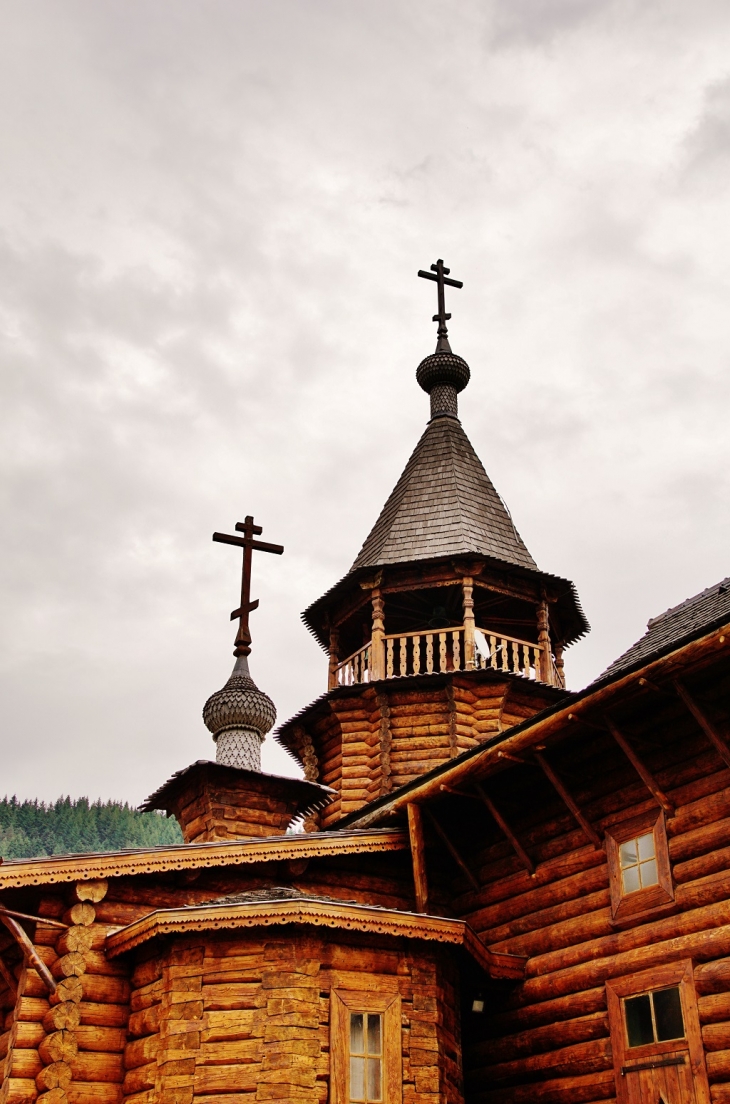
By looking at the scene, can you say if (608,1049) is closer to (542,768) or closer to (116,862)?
(542,768)

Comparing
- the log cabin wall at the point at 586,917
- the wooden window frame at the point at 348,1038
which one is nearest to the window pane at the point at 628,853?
the log cabin wall at the point at 586,917

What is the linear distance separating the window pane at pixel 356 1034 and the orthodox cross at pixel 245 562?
9205mm

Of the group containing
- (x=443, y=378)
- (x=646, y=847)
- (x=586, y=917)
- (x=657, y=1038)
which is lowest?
(x=657, y=1038)

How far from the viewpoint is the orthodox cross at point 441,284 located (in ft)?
94.2

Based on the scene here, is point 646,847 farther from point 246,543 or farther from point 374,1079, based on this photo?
point 246,543

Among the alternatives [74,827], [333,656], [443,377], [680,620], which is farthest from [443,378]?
[74,827]

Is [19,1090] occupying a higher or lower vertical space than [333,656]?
lower

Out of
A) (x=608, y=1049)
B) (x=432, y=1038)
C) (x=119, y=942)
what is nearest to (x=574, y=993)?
(x=608, y=1049)

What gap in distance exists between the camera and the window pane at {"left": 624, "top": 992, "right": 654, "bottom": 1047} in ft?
38.7

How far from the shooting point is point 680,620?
15.7 metres

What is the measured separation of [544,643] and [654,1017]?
10.4 meters

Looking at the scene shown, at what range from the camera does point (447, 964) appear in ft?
43.9

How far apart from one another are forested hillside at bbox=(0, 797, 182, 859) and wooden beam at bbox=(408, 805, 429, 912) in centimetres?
6670

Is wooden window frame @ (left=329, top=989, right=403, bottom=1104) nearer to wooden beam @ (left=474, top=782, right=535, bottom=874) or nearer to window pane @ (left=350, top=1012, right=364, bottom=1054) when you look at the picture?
window pane @ (left=350, top=1012, right=364, bottom=1054)
